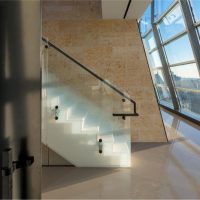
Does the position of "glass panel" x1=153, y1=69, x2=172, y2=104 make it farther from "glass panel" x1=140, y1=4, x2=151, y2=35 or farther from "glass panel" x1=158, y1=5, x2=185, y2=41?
"glass panel" x1=158, y1=5, x2=185, y2=41

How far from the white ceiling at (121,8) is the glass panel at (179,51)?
2125mm

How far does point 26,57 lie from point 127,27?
553cm

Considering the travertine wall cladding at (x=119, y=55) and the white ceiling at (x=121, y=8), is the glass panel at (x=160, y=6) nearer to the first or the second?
the travertine wall cladding at (x=119, y=55)

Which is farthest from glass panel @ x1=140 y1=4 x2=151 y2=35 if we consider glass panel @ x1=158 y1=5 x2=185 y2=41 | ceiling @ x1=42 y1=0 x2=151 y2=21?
ceiling @ x1=42 y1=0 x2=151 y2=21

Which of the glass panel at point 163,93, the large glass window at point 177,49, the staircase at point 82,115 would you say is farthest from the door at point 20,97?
the glass panel at point 163,93

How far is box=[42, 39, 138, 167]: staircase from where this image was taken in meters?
4.32

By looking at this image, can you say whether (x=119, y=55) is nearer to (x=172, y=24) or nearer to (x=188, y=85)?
(x=172, y=24)

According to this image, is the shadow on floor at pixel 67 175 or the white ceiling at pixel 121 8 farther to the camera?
the white ceiling at pixel 121 8

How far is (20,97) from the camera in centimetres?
107

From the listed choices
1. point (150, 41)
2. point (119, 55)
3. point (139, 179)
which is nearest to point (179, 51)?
point (150, 41)

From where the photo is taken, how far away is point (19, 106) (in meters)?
1.07

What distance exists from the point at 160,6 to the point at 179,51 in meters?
1.65

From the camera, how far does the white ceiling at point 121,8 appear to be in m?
4.71

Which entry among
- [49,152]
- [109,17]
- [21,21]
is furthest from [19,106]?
[109,17]
